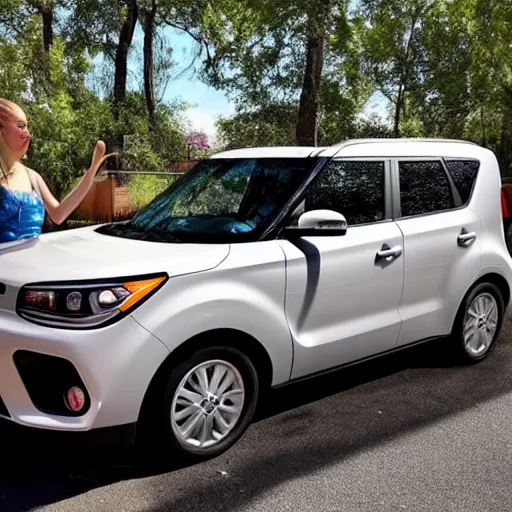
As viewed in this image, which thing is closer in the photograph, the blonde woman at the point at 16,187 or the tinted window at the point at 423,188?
the blonde woman at the point at 16,187

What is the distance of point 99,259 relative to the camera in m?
3.29

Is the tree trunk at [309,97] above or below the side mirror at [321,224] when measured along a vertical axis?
above

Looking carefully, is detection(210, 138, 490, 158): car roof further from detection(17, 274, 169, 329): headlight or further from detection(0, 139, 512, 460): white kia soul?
detection(17, 274, 169, 329): headlight

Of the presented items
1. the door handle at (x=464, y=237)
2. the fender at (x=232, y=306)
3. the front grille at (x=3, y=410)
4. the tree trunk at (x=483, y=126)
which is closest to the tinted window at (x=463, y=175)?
the door handle at (x=464, y=237)

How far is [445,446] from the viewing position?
370cm

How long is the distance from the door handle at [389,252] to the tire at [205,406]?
3.78ft

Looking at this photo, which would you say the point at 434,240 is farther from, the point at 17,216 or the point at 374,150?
the point at 17,216

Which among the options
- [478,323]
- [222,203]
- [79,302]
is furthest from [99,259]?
[478,323]

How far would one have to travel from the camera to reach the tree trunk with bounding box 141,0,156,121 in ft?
62.1

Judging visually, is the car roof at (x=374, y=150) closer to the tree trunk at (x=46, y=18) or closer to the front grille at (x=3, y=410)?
the front grille at (x=3, y=410)

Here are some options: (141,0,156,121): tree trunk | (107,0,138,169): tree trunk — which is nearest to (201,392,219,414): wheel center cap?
(107,0,138,169): tree trunk

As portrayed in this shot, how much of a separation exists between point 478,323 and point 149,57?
17.5 m

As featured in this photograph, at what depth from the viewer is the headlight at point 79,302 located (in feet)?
9.87

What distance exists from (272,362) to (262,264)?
0.55m
